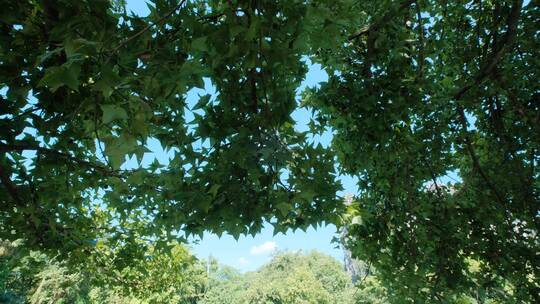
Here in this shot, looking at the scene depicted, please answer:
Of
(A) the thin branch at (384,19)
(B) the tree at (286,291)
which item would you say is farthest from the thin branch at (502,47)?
(B) the tree at (286,291)

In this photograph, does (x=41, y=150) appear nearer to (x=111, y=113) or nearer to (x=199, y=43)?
(x=199, y=43)

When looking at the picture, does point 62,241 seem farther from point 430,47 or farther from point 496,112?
point 496,112

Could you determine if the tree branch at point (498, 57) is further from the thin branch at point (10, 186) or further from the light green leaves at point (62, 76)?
the thin branch at point (10, 186)

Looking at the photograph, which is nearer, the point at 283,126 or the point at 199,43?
the point at 199,43

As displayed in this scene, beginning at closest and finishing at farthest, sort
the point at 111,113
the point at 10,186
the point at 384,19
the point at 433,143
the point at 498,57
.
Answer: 1. the point at 111,113
2. the point at 10,186
3. the point at 384,19
4. the point at 498,57
5. the point at 433,143

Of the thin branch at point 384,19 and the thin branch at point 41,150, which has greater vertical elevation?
the thin branch at point 384,19

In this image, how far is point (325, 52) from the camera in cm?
497

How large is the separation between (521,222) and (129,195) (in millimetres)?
5173

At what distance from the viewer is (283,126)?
279 centimetres

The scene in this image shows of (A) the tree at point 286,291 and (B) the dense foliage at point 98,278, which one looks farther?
(A) the tree at point 286,291

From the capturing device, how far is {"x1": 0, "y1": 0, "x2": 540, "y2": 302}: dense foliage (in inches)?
84.9

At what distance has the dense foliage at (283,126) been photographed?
216cm

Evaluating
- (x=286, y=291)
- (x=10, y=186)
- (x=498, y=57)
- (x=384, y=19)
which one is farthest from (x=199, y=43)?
(x=286, y=291)

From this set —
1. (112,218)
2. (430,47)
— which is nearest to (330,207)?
(430,47)
